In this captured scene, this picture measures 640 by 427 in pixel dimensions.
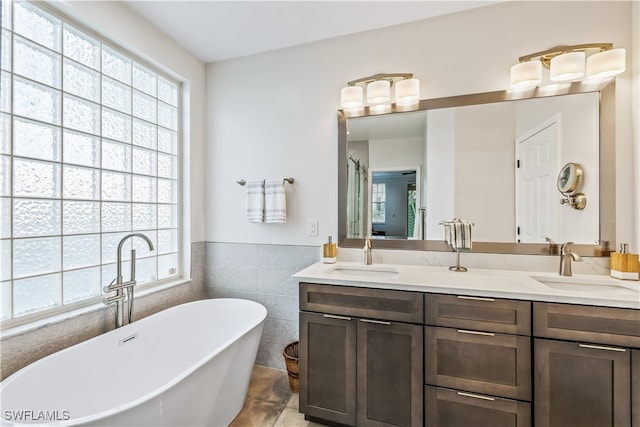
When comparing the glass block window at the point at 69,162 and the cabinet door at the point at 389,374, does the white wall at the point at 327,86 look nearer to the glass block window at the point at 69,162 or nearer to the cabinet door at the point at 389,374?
the glass block window at the point at 69,162

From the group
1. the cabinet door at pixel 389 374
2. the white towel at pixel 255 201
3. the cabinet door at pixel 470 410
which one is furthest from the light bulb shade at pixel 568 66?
the white towel at pixel 255 201

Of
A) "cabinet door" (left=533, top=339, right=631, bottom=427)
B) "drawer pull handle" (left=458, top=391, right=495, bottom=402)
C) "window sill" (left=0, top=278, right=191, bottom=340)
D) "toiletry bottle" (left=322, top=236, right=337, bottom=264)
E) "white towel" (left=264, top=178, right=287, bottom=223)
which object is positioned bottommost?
"drawer pull handle" (left=458, top=391, right=495, bottom=402)

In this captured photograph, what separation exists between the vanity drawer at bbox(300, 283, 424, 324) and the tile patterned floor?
0.73 m

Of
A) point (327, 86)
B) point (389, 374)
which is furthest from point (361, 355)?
point (327, 86)

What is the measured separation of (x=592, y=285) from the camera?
63.0 inches

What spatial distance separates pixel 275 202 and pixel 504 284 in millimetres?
1602

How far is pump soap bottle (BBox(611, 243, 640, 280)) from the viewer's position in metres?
1.54

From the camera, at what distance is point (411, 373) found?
1.52 meters

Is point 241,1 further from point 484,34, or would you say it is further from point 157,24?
point 484,34

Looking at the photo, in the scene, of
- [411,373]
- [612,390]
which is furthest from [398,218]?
[612,390]

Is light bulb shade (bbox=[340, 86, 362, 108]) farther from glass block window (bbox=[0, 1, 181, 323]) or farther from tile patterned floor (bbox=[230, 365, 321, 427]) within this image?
tile patterned floor (bbox=[230, 365, 321, 427])

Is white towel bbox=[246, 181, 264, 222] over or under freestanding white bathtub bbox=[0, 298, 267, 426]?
over

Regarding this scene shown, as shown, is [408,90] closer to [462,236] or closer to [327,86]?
[327,86]

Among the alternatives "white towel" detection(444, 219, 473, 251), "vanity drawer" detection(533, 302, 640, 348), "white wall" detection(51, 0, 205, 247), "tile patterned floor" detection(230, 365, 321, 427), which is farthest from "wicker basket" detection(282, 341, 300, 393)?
"vanity drawer" detection(533, 302, 640, 348)
